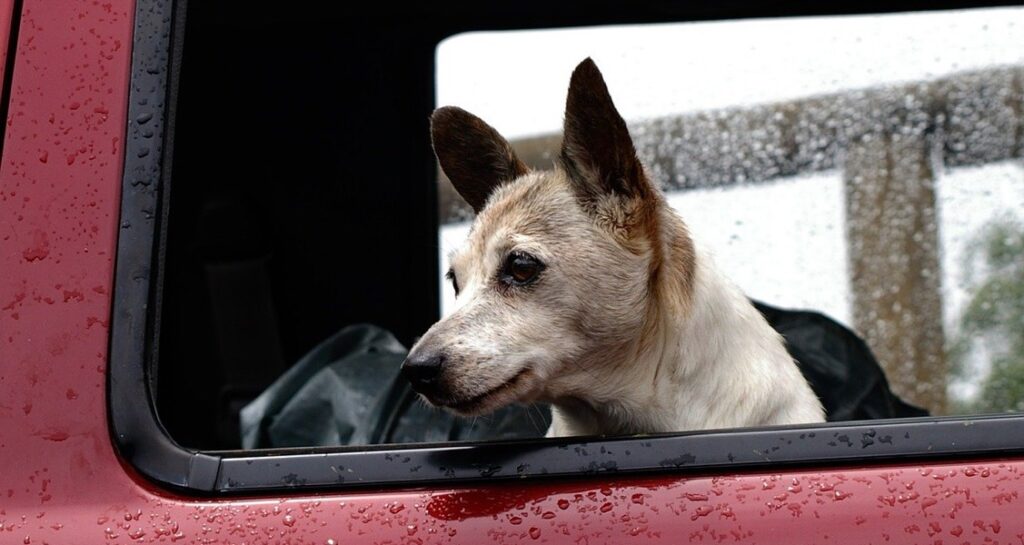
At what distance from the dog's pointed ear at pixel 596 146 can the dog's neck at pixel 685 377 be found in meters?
0.13

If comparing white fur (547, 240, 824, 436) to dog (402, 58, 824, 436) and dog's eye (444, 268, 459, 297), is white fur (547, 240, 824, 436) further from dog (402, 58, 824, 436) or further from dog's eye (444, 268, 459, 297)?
dog's eye (444, 268, 459, 297)

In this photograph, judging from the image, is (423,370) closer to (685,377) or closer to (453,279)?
Result: (685,377)

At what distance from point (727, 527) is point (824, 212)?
219 centimetres

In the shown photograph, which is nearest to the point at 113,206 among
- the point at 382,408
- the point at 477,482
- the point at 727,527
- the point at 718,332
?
the point at 477,482

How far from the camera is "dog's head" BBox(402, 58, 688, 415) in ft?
5.72

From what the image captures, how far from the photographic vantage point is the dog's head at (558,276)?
1.74 meters

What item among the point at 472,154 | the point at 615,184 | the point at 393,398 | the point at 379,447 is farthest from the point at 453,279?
the point at 379,447

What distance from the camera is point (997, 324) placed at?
3238mm

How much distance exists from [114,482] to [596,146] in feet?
3.12

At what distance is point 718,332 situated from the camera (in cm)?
197

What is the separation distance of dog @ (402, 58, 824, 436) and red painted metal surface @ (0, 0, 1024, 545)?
1.60ft

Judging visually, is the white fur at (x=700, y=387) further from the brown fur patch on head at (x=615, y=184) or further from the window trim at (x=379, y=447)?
the window trim at (x=379, y=447)

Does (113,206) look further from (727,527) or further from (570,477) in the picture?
(727,527)

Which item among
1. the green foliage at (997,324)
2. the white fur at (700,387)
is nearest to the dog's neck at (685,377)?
the white fur at (700,387)
